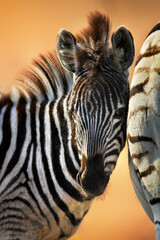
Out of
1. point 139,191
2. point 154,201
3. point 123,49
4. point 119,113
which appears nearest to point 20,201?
point 139,191

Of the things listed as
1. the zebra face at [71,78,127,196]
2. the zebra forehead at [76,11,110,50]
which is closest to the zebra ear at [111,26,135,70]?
the zebra forehead at [76,11,110,50]

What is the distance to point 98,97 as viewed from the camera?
11.9 ft

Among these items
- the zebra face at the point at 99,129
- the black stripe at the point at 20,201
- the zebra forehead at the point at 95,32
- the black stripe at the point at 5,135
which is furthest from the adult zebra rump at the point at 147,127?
the black stripe at the point at 5,135

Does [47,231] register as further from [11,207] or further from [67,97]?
[67,97]

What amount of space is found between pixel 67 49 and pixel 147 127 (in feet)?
5.09

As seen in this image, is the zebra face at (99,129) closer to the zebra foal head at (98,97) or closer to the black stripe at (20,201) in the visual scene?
the zebra foal head at (98,97)

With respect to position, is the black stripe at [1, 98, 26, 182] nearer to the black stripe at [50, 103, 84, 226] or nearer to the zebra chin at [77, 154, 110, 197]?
the black stripe at [50, 103, 84, 226]

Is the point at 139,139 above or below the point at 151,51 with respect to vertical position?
below

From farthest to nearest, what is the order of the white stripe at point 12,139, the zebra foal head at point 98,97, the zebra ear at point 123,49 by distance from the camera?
the white stripe at point 12,139 → the zebra ear at point 123,49 → the zebra foal head at point 98,97

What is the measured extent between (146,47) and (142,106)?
60 cm

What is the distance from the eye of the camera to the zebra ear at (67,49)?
4.11 meters

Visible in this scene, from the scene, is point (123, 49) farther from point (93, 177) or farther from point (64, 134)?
point (93, 177)

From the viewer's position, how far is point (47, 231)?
163 inches

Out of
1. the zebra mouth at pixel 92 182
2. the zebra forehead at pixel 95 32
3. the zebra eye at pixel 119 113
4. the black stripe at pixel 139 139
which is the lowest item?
the zebra mouth at pixel 92 182
